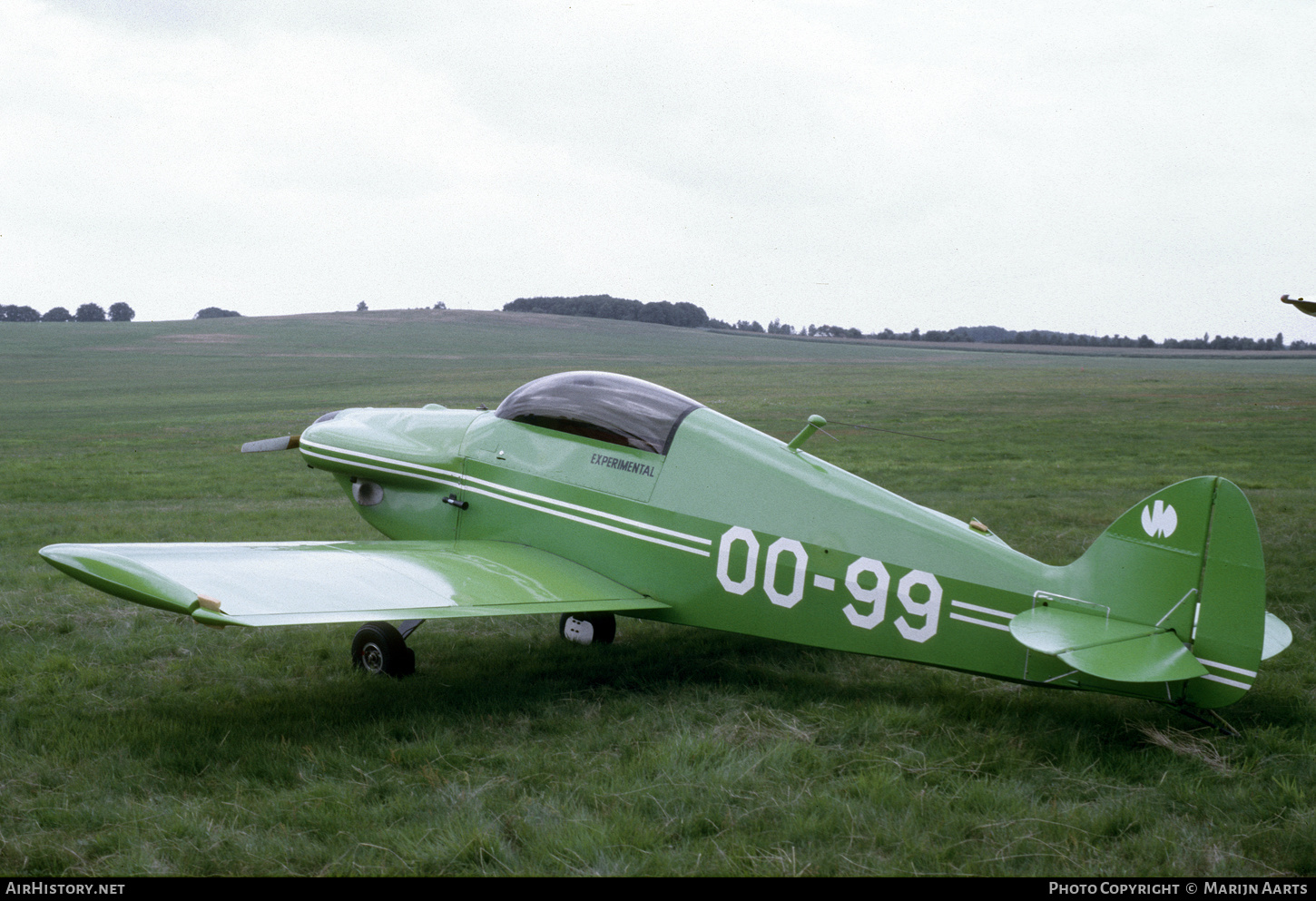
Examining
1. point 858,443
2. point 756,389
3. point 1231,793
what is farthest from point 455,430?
point 756,389

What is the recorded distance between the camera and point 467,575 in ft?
18.1

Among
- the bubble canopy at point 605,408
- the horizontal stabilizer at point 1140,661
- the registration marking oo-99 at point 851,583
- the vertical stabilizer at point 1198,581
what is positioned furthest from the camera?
the bubble canopy at point 605,408

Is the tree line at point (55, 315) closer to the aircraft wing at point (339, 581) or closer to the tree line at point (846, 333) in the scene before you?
the tree line at point (846, 333)

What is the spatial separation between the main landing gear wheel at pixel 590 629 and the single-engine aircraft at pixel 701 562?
16 millimetres

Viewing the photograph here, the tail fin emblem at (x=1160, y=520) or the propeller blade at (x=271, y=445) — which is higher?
the tail fin emblem at (x=1160, y=520)

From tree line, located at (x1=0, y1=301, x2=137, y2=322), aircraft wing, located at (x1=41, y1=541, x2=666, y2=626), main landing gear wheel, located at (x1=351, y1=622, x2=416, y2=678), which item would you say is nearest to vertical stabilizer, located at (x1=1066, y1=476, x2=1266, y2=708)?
aircraft wing, located at (x1=41, y1=541, x2=666, y2=626)

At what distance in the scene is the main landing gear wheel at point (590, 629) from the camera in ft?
21.9

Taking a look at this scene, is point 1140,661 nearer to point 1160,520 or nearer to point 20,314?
point 1160,520

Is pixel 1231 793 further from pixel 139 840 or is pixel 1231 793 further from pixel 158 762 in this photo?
pixel 158 762

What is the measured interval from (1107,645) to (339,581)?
3.98 meters

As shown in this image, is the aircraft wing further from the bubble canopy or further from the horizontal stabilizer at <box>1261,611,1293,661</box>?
the horizontal stabilizer at <box>1261,611,1293,661</box>

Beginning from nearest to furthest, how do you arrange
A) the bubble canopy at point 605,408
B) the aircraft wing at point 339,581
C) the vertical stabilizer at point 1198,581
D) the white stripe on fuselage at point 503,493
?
the vertical stabilizer at point 1198,581
the aircraft wing at point 339,581
the white stripe on fuselage at point 503,493
the bubble canopy at point 605,408

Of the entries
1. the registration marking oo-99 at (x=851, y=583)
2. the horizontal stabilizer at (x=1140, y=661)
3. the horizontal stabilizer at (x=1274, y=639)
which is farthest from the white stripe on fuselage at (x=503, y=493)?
the horizontal stabilizer at (x=1274, y=639)

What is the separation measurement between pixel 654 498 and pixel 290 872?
2.98 meters
